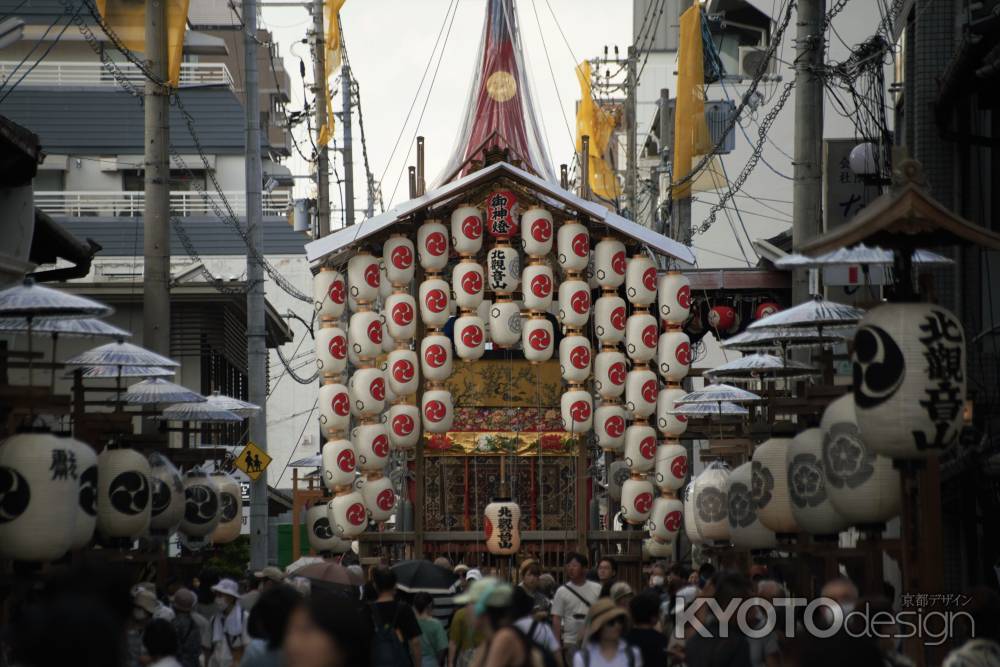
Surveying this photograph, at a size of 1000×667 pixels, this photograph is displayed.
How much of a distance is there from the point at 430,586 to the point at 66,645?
35.6 feet

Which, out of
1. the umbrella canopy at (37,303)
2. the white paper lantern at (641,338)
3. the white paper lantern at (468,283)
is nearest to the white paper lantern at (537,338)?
the white paper lantern at (468,283)

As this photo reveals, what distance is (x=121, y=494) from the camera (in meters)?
18.0

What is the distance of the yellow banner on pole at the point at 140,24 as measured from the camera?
68.7 feet

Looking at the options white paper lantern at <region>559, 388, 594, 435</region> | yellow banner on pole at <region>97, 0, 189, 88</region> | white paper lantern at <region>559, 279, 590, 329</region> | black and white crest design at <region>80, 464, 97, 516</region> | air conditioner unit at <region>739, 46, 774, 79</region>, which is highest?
air conditioner unit at <region>739, 46, 774, 79</region>

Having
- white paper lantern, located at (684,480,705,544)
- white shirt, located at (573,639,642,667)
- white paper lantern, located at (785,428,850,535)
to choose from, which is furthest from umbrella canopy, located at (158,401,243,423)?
white shirt, located at (573,639,642,667)

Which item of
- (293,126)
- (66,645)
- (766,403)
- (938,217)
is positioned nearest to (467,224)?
(766,403)

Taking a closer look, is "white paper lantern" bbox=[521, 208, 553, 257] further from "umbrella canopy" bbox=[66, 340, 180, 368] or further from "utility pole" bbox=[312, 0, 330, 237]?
"umbrella canopy" bbox=[66, 340, 180, 368]

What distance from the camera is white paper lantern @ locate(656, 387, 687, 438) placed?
26.2 m

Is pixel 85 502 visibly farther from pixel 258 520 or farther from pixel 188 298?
pixel 188 298

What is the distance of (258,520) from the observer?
24156mm

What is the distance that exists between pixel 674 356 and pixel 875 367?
14.6 meters

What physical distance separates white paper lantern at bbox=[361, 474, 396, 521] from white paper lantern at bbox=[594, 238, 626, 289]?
505 cm

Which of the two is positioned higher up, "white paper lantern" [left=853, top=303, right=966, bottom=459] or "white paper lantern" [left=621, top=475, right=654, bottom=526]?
"white paper lantern" [left=853, top=303, right=966, bottom=459]

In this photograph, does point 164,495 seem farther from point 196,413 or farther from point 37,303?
point 37,303
